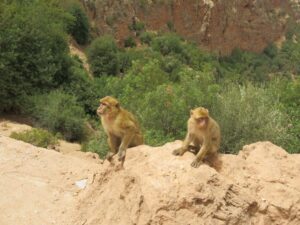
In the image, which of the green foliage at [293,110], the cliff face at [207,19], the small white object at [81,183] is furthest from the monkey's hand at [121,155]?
the cliff face at [207,19]

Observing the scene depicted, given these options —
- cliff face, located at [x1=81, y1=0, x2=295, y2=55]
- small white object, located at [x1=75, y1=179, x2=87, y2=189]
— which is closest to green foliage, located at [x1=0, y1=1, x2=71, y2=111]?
small white object, located at [x1=75, y1=179, x2=87, y2=189]

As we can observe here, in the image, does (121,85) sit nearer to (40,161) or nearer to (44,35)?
(44,35)

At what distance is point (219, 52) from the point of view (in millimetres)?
58250

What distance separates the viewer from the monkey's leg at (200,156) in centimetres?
729

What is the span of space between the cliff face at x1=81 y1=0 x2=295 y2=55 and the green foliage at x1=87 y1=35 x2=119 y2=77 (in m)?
6.33

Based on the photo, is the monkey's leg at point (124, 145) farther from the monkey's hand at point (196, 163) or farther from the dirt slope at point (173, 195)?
the monkey's hand at point (196, 163)

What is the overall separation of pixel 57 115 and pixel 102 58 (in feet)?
56.1

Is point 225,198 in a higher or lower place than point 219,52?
higher

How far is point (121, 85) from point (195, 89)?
5779 mm

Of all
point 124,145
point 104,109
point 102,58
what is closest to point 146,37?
point 102,58

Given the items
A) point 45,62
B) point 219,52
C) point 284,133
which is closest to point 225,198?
point 284,133

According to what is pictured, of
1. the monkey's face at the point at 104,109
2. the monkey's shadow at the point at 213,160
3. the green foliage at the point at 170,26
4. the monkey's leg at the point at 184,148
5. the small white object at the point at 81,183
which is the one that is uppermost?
the monkey's face at the point at 104,109

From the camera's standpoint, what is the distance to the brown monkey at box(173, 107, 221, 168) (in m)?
7.65

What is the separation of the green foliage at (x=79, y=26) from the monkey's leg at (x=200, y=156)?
120ft
